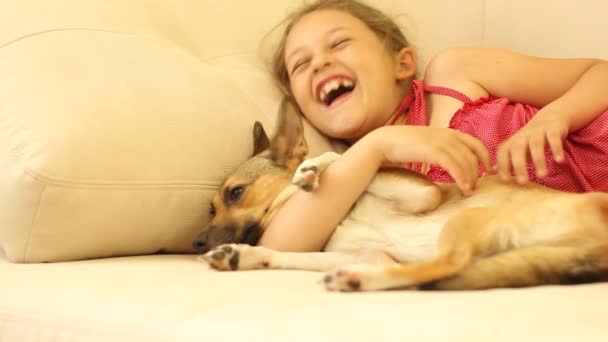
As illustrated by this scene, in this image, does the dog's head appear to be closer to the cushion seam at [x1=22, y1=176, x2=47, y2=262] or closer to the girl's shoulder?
the cushion seam at [x1=22, y1=176, x2=47, y2=262]

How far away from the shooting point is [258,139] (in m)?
1.72

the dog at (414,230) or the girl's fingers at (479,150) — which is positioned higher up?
the girl's fingers at (479,150)

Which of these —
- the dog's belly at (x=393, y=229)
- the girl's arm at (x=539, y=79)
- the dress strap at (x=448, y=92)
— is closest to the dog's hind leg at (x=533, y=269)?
the dog's belly at (x=393, y=229)

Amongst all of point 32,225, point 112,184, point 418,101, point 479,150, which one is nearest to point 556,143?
point 479,150

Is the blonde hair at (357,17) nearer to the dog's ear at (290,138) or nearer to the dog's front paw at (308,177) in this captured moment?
the dog's ear at (290,138)

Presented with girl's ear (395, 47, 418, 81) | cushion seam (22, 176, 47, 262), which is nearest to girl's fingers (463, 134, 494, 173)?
girl's ear (395, 47, 418, 81)

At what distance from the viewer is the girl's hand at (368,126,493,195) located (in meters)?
1.39

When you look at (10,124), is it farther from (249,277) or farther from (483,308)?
(483,308)

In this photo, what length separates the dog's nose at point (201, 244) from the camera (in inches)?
59.2

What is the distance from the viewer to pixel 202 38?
1.95 meters

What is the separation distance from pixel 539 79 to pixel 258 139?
0.79 metres

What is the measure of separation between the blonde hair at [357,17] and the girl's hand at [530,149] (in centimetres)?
75

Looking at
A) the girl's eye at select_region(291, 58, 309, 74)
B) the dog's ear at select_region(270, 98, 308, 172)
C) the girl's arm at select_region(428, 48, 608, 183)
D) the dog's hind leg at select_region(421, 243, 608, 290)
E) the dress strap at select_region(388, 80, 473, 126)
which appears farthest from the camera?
the girl's eye at select_region(291, 58, 309, 74)

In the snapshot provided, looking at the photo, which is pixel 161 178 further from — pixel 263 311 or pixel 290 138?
pixel 263 311
